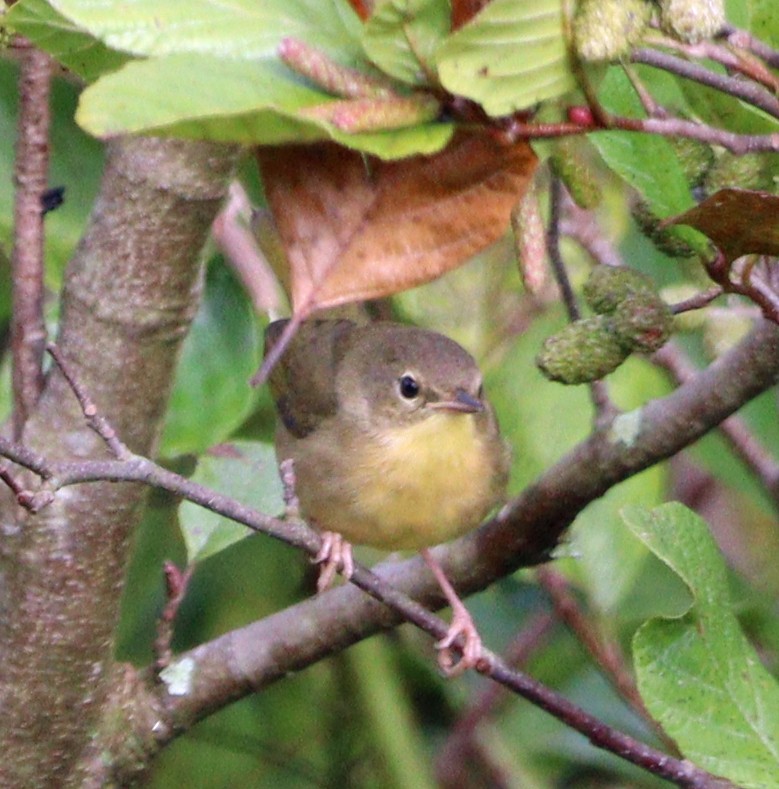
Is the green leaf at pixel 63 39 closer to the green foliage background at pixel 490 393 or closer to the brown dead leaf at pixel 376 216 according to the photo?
the green foliage background at pixel 490 393

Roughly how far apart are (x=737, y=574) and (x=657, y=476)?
615 mm

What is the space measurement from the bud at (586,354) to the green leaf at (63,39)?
0.55 m

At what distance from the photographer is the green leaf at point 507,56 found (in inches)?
40.8

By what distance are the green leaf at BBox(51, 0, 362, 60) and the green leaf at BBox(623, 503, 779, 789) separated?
714 millimetres

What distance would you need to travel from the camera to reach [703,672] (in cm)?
161

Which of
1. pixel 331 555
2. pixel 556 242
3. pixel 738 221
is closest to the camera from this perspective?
pixel 738 221

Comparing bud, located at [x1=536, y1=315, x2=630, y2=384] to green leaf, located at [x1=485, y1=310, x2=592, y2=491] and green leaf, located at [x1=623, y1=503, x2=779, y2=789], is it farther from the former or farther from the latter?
green leaf, located at [x1=485, y1=310, x2=592, y2=491]

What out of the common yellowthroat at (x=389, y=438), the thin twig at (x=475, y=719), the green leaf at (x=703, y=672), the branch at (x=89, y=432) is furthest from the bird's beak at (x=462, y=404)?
the green leaf at (x=703, y=672)

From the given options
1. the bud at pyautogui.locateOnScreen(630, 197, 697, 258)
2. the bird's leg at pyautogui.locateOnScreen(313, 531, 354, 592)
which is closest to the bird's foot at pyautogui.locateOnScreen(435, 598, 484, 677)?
the bird's leg at pyautogui.locateOnScreen(313, 531, 354, 592)

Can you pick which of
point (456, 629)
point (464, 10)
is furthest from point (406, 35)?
point (456, 629)

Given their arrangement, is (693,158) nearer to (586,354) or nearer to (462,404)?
(586,354)

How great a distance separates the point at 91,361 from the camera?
1.85 meters

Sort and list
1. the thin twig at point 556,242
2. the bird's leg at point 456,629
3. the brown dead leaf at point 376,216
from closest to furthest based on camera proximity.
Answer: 1. the brown dead leaf at point 376,216
2. the thin twig at point 556,242
3. the bird's leg at point 456,629

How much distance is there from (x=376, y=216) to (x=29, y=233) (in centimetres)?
78
